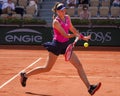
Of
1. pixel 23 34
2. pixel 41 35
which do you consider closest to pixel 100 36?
pixel 41 35

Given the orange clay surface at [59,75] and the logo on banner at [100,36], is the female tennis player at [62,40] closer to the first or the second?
the orange clay surface at [59,75]

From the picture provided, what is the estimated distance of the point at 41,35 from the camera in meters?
18.5

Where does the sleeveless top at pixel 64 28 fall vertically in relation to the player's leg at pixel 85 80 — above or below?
above

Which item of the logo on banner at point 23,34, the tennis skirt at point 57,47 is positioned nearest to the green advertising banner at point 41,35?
the logo on banner at point 23,34

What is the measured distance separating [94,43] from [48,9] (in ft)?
13.9

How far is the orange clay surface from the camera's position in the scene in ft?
27.1

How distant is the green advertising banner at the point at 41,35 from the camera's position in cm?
1814

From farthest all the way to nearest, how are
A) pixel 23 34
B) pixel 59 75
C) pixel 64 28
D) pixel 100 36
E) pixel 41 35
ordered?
pixel 23 34
pixel 41 35
pixel 100 36
pixel 59 75
pixel 64 28

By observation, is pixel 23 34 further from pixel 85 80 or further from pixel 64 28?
pixel 85 80

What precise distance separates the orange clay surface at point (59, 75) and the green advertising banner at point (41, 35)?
142 centimetres

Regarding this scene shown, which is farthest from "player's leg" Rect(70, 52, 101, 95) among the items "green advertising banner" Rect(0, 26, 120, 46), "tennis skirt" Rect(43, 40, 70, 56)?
"green advertising banner" Rect(0, 26, 120, 46)

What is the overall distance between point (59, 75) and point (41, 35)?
327 inches

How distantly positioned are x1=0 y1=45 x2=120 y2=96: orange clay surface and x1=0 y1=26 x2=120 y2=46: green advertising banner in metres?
1.42

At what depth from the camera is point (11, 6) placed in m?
19.7
